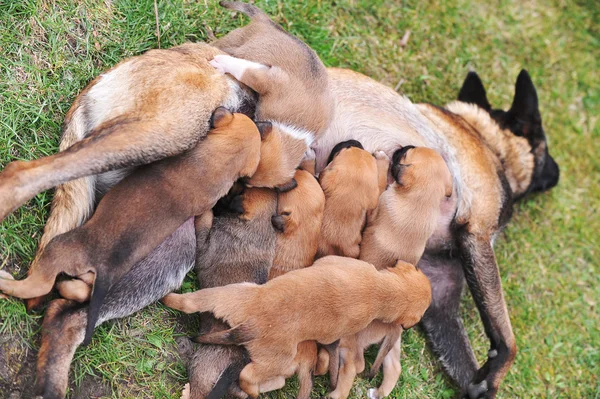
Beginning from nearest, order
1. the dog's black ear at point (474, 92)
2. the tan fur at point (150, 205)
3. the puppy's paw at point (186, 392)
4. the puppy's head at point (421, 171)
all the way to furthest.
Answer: the tan fur at point (150, 205) < the puppy's paw at point (186, 392) < the puppy's head at point (421, 171) < the dog's black ear at point (474, 92)

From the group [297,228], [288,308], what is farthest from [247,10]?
[288,308]

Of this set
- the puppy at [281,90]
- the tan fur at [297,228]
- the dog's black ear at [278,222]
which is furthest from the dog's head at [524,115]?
the dog's black ear at [278,222]

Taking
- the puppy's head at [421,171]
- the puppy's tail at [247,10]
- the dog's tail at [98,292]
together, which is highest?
the puppy's tail at [247,10]

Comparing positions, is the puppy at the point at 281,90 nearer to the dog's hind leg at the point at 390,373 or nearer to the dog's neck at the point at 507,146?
the dog's hind leg at the point at 390,373

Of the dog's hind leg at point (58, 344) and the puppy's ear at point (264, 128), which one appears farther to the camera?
the puppy's ear at point (264, 128)

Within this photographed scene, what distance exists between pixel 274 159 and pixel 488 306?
7.14 ft

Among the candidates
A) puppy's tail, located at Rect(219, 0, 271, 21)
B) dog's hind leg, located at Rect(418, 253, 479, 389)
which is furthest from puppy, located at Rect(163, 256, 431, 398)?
puppy's tail, located at Rect(219, 0, 271, 21)

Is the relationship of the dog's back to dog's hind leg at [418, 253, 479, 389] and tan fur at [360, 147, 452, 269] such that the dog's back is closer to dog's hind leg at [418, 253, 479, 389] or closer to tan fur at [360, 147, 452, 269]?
tan fur at [360, 147, 452, 269]

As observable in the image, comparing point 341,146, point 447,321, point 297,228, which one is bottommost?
point 447,321

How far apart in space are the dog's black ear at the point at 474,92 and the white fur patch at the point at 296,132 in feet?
7.35

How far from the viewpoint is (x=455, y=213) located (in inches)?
195

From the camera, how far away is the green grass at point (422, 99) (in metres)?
3.93

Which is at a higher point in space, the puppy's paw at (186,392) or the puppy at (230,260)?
the puppy at (230,260)

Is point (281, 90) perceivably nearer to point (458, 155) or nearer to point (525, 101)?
point (458, 155)
